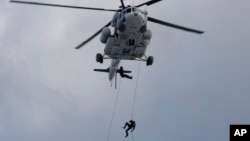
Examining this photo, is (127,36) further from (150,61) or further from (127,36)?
(150,61)

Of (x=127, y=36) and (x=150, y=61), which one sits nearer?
(x=127, y=36)

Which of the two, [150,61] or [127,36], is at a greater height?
[127,36]

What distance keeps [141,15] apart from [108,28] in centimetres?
463

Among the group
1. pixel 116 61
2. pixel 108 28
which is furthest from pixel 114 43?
pixel 116 61

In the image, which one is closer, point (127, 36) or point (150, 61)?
point (127, 36)

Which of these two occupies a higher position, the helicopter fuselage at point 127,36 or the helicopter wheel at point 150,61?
the helicopter fuselage at point 127,36

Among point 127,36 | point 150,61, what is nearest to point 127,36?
point 127,36

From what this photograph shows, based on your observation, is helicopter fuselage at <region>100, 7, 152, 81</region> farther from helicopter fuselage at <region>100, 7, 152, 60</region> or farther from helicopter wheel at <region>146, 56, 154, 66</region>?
helicopter wheel at <region>146, 56, 154, 66</region>

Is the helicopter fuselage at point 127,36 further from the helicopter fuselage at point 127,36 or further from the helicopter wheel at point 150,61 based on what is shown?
the helicopter wheel at point 150,61

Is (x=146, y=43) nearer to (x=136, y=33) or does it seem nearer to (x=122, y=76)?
(x=136, y=33)

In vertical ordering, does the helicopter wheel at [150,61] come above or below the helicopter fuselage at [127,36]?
below

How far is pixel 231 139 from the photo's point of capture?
4700 centimetres

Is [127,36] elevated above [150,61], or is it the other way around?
[127,36]

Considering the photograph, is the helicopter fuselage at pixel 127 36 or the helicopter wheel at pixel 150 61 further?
the helicopter wheel at pixel 150 61
